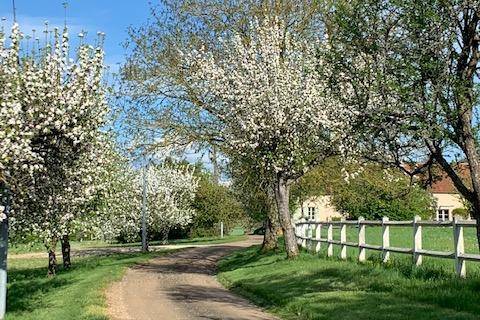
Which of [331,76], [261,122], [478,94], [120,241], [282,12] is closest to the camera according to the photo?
[478,94]

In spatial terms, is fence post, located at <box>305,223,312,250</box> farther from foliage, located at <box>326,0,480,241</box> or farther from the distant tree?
foliage, located at <box>326,0,480,241</box>

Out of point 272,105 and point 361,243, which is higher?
point 272,105

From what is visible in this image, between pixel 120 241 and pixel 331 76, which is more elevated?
pixel 331 76

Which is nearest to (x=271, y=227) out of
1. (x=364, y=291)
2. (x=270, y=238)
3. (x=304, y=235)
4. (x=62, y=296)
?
(x=270, y=238)

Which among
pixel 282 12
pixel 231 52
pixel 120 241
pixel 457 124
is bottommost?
pixel 120 241

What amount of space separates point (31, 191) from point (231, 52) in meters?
12.6

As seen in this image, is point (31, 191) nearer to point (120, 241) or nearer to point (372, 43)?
point (372, 43)

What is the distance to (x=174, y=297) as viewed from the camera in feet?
60.4

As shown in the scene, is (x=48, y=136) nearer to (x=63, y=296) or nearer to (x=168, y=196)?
(x=63, y=296)

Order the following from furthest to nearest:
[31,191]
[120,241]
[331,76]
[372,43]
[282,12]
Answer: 1. [120,241]
2. [282,12]
3. [31,191]
4. [331,76]
5. [372,43]

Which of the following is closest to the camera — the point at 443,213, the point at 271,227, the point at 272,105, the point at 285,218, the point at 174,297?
the point at 174,297

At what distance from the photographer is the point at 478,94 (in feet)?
37.3

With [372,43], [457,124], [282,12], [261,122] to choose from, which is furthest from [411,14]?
[282,12]

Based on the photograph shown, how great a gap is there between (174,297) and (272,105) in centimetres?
837
